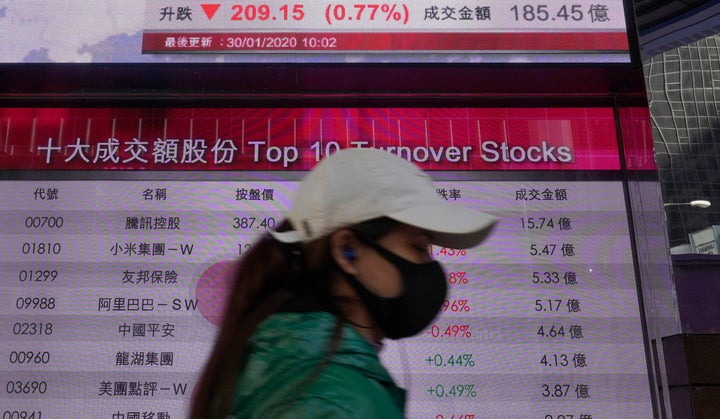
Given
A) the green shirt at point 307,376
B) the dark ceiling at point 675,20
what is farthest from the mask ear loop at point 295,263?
the dark ceiling at point 675,20

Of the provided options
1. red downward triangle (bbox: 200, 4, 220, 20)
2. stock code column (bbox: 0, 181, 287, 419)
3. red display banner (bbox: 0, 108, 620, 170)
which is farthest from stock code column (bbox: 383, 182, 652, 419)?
red downward triangle (bbox: 200, 4, 220, 20)

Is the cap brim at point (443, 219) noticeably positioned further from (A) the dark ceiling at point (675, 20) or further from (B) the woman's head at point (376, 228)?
(A) the dark ceiling at point (675, 20)

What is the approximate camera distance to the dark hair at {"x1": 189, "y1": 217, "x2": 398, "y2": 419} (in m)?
0.87

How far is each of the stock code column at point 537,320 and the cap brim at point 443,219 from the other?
3.91 feet

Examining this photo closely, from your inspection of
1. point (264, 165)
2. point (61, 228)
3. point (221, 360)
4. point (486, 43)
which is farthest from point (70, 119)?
point (221, 360)

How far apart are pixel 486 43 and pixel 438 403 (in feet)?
4.21

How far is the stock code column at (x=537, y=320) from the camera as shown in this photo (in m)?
2.19

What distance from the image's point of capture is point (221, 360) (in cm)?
89

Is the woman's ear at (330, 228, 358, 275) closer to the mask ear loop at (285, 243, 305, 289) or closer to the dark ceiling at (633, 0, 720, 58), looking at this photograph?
the mask ear loop at (285, 243, 305, 289)

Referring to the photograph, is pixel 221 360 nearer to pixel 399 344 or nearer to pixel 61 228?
pixel 399 344

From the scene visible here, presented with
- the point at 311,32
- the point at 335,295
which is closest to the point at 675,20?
the point at 311,32

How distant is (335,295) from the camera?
989 mm

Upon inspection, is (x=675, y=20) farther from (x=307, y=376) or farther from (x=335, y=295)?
(x=307, y=376)

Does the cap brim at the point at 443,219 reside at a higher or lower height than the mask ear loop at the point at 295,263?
higher
